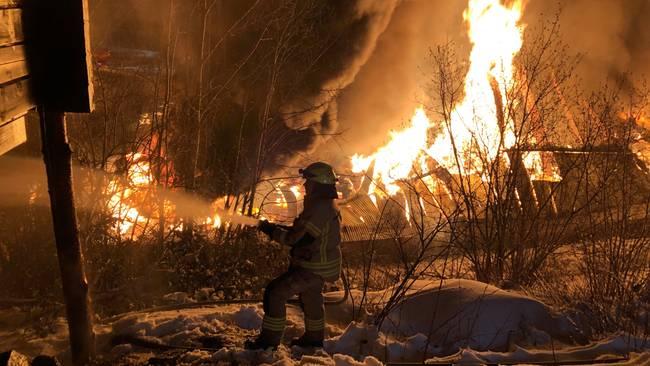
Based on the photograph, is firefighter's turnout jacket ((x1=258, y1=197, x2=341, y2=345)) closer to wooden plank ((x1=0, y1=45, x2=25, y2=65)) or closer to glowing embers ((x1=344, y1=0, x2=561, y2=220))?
wooden plank ((x1=0, y1=45, x2=25, y2=65))

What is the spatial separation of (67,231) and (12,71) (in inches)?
57.2

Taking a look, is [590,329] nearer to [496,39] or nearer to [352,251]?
[352,251]

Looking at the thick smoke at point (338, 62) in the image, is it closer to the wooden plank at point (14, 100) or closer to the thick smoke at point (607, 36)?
the wooden plank at point (14, 100)

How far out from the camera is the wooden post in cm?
374

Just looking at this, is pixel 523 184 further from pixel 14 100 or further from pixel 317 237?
pixel 14 100

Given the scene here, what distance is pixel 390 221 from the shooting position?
7.81 metres

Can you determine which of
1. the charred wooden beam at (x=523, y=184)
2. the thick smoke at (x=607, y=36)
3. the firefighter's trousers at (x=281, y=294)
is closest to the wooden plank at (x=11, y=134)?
the firefighter's trousers at (x=281, y=294)

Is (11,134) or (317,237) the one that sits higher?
(11,134)

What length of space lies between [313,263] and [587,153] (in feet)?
17.4

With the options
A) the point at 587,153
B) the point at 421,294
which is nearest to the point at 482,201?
the point at 587,153

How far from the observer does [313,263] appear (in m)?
4.58

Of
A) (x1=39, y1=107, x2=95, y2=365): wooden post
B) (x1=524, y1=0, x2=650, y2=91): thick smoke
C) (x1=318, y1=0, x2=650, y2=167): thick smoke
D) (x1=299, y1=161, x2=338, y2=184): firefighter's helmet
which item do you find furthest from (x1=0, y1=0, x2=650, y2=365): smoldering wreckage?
(x1=524, y1=0, x2=650, y2=91): thick smoke

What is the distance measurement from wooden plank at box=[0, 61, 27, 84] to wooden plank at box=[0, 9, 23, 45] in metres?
0.12

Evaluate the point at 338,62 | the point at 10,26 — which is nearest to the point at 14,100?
the point at 10,26
